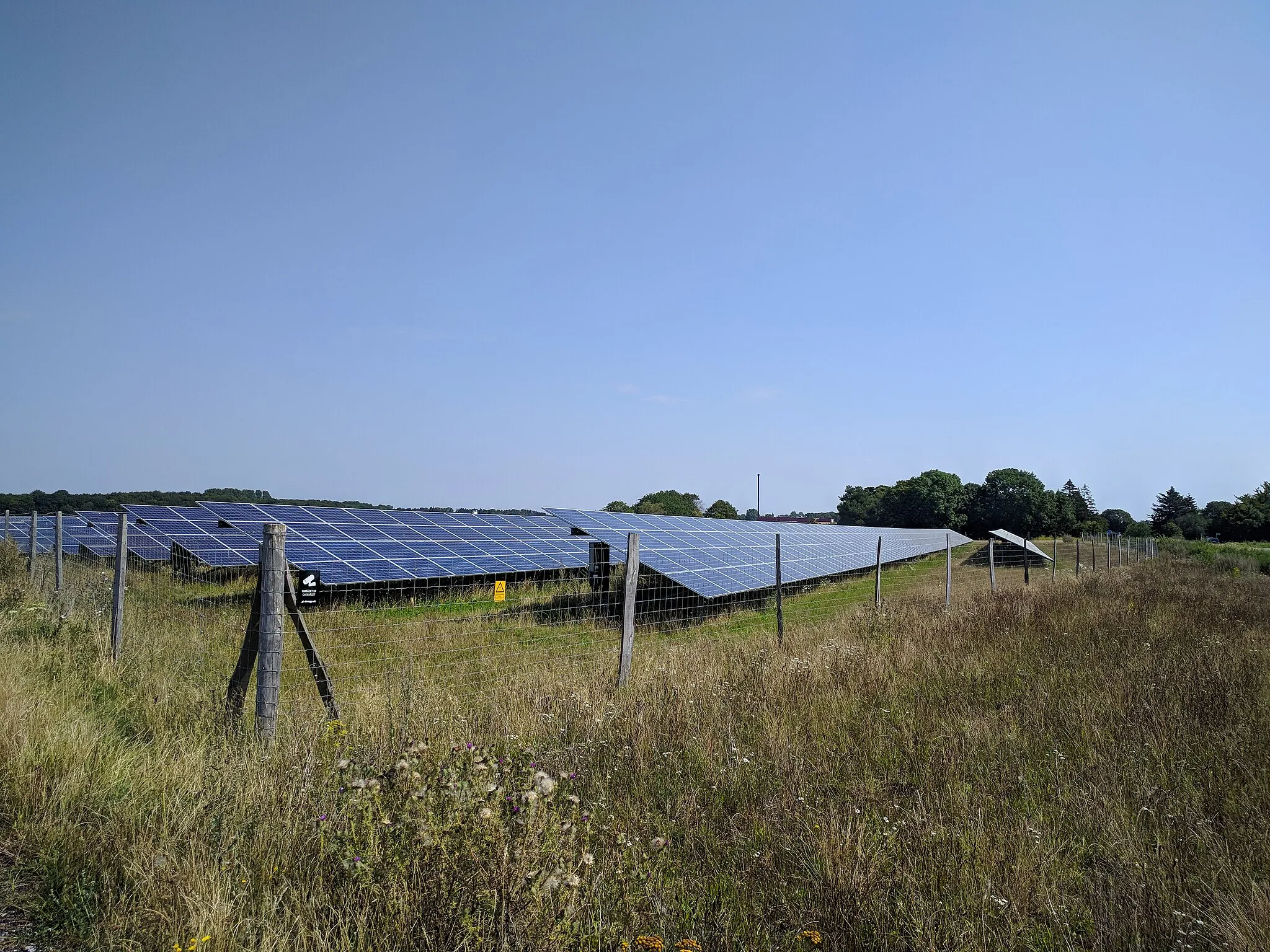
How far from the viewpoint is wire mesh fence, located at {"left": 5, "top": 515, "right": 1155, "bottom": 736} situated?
19.2 ft

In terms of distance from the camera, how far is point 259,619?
16.7 feet

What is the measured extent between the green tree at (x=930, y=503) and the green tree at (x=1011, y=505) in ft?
5.98

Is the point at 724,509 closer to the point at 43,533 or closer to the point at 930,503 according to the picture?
the point at 930,503

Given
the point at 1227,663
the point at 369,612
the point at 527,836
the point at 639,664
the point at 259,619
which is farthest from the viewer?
the point at 369,612

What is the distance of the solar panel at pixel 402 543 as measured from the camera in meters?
14.1

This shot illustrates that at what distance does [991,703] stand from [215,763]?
19.2 feet

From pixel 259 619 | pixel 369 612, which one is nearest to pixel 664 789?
pixel 259 619

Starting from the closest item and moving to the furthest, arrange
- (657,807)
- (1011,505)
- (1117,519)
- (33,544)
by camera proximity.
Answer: (657,807) < (33,544) < (1011,505) < (1117,519)

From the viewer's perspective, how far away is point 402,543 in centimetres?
1688

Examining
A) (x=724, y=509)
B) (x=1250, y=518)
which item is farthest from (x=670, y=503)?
(x=1250, y=518)

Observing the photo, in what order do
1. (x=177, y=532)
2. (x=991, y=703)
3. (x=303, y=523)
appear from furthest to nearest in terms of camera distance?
(x=177, y=532), (x=303, y=523), (x=991, y=703)

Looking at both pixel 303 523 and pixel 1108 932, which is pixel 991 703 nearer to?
pixel 1108 932

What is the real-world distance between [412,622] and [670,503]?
61.4 meters

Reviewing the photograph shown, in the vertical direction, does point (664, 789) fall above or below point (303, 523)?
below
